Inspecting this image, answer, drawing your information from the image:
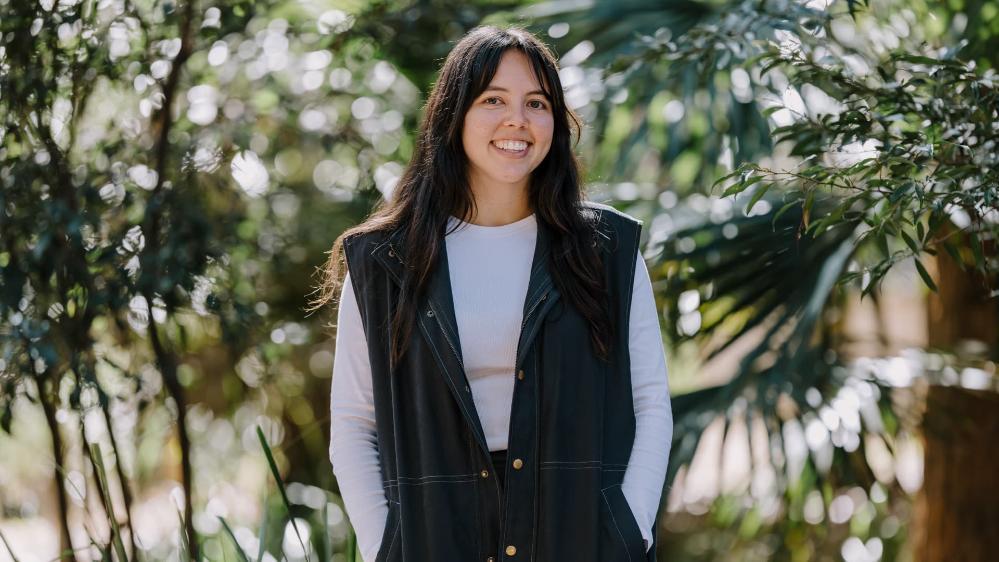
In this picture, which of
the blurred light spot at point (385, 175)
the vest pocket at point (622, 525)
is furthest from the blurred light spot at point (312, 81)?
the vest pocket at point (622, 525)

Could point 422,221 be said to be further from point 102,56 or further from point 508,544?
point 102,56

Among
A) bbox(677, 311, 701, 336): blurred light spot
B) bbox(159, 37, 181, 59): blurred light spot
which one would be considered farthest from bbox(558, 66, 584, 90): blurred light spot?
bbox(159, 37, 181, 59): blurred light spot

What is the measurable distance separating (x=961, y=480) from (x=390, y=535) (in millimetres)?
2744

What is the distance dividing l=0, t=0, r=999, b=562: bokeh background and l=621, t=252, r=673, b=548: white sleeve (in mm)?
565

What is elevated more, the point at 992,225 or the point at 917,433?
the point at 992,225

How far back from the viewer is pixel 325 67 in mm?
4188

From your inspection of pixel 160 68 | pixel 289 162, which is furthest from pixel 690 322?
pixel 289 162

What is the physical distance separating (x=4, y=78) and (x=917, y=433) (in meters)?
3.11

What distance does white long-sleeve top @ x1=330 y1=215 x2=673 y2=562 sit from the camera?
1.96m

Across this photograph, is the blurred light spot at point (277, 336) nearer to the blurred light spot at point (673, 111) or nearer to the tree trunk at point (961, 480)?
the blurred light spot at point (673, 111)

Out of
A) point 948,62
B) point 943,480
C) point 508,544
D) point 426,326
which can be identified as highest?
point 948,62

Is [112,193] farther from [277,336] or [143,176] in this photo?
[277,336]

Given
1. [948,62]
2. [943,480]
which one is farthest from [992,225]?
[943,480]

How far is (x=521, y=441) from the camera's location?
1900 mm
